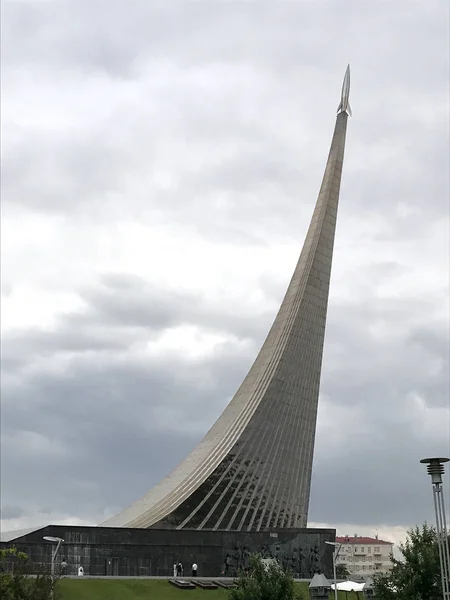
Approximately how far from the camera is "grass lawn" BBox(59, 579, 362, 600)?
18.2m

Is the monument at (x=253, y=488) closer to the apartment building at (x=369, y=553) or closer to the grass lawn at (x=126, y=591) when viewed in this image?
the grass lawn at (x=126, y=591)

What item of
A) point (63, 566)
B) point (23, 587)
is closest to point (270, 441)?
point (63, 566)

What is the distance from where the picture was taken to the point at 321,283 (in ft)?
96.2

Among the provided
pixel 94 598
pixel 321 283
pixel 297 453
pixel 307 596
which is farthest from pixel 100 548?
pixel 321 283

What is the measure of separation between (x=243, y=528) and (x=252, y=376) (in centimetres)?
573

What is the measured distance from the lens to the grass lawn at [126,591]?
18.2 m

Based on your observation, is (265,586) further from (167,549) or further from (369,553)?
(369,553)

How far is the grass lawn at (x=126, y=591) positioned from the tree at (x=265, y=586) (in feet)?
10.5

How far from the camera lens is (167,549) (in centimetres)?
2216

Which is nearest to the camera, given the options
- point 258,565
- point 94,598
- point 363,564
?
point 258,565

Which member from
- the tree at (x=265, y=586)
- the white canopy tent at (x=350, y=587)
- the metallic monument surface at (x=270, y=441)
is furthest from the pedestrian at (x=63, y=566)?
the white canopy tent at (x=350, y=587)

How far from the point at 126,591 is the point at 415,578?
20.7 ft

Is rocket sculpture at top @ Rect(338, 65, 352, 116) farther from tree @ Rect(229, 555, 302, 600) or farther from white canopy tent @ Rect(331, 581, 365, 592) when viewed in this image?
tree @ Rect(229, 555, 302, 600)

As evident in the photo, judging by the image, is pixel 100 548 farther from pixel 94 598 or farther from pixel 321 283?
pixel 321 283
